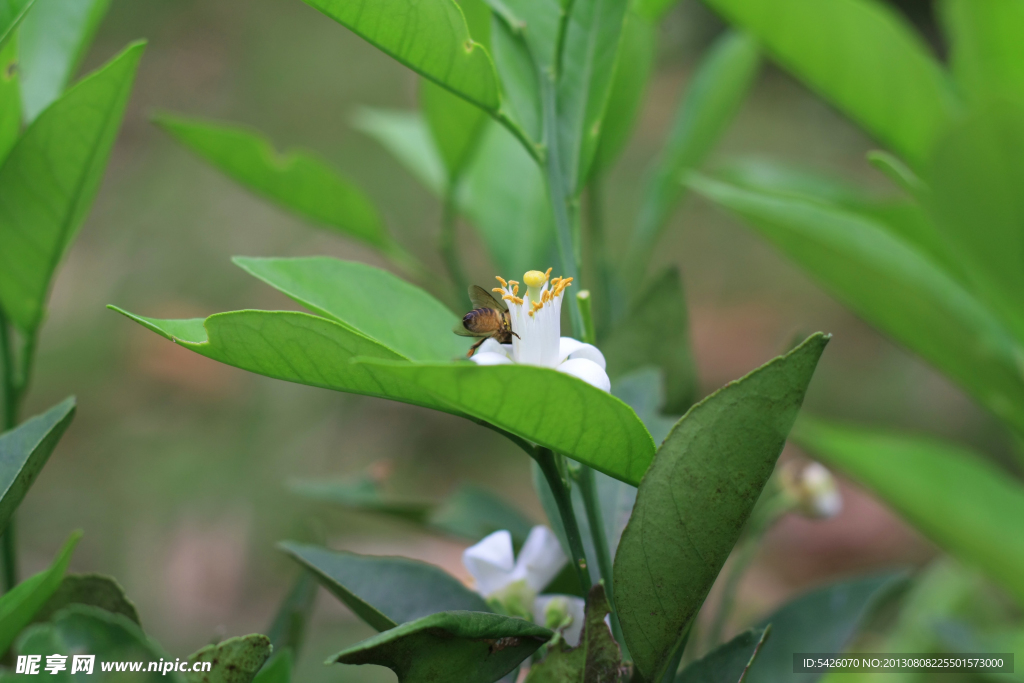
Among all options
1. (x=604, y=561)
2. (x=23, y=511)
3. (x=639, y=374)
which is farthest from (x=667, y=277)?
(x=23, y=511)

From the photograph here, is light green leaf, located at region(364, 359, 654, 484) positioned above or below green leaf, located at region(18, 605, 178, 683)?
above

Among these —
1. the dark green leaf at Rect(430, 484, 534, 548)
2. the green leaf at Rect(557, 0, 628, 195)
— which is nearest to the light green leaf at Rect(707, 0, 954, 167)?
the green leaf at Rect(557, 0, 628, 195)

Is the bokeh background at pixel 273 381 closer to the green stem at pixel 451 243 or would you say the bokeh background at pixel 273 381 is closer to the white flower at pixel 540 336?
the green stem at pixel 451 243

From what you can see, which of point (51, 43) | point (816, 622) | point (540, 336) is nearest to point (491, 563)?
point (540, 336)

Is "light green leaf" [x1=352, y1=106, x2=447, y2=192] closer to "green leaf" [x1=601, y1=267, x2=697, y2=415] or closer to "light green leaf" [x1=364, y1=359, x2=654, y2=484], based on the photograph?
"green leaf" [x1=601, y1=267, x2=697, y2=415]

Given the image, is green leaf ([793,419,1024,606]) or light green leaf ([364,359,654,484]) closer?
light green leaf ([364,359,654,484])

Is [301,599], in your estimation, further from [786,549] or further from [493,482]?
[786,549]

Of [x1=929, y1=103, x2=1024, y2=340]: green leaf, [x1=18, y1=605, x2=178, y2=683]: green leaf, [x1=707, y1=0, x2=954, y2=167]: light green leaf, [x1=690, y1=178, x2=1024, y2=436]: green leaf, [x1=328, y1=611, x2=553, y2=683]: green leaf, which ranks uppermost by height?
[x1=707, y1=0, x2=954, y2=167]: light green leaf

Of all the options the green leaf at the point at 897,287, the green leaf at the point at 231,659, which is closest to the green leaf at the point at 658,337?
the green leaf at the point at 897,287
